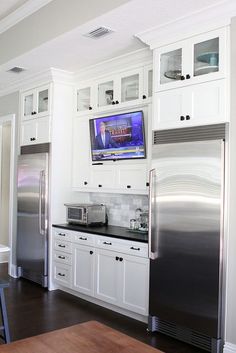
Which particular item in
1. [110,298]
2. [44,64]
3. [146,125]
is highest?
[44,64]

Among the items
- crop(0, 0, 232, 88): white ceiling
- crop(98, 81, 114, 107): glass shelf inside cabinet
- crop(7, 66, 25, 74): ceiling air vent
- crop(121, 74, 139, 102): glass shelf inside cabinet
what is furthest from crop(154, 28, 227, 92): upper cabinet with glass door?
crop(7, 66, 25, 74): ceiling air vent

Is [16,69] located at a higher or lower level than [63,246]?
higher

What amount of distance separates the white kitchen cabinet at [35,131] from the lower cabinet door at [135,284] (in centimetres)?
219

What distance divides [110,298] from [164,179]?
5.05 feet

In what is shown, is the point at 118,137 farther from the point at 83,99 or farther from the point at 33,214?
the point at 33,214

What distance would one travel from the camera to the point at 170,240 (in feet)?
11.3

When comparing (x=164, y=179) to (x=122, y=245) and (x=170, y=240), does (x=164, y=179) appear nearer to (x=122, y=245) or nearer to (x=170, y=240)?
(x=170, y=240)

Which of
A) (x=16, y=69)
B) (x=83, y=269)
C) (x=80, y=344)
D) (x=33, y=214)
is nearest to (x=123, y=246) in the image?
(x=83, y=269)

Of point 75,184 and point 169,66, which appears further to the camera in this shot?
point 75,184

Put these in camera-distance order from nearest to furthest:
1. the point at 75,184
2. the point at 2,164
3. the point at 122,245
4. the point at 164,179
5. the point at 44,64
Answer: the point at 164,179 → the point at 122,245 → the point at 44,64 → the point at 75,184 → the point at 2,164

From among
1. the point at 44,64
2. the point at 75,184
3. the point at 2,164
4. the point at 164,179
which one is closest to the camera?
the point at 164,179

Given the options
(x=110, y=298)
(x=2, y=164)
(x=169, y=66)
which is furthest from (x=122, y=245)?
(x=2, y=164)

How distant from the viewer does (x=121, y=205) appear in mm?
4871

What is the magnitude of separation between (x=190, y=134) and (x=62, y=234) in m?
2.36
